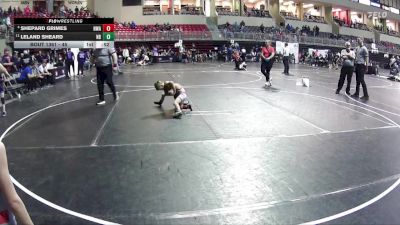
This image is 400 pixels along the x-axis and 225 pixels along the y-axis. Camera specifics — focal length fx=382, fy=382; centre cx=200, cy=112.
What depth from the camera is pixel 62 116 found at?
9.05m

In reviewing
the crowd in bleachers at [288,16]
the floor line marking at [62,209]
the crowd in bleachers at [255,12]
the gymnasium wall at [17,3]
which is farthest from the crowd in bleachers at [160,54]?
the floor line marking at [62,209]

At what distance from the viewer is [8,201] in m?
1.80

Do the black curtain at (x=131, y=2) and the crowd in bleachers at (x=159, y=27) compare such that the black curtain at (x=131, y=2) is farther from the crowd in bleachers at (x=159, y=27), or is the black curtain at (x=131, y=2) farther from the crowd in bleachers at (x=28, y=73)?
the crowd in bleachers at (x=28, y=73)

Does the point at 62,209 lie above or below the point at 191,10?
below

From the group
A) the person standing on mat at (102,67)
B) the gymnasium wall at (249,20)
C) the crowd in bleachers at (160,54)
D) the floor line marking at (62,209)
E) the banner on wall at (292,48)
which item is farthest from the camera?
the gymnasium wall at (249,20)

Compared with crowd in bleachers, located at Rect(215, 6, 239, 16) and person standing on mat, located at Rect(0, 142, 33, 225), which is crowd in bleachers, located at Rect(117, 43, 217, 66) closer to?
crowd in bleachers, located at Rect(215, 6, 239, 16)

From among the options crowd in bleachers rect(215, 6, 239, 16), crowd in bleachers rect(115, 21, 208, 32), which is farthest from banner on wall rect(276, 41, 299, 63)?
crowd in bleachers rect(215, 6, 239, 16)

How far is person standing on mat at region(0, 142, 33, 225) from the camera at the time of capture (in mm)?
1735

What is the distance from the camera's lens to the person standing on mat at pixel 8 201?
1.74m

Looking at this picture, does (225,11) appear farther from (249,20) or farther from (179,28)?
(179,28)

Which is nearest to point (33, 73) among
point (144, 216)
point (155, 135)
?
point (155, 135)

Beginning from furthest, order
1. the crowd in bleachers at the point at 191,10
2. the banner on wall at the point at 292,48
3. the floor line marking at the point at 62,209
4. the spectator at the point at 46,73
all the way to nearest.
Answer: the crowd in bleachers at the point at 191,10 < the banner on wall at the point at 292,48 < the spectator at the point at 46,73 < the floor line marking at the point at 62,209

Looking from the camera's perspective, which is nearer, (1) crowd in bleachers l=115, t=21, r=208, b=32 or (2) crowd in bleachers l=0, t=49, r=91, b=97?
(2) crowd in bleachers l=0, t=49, r=91, b=97
